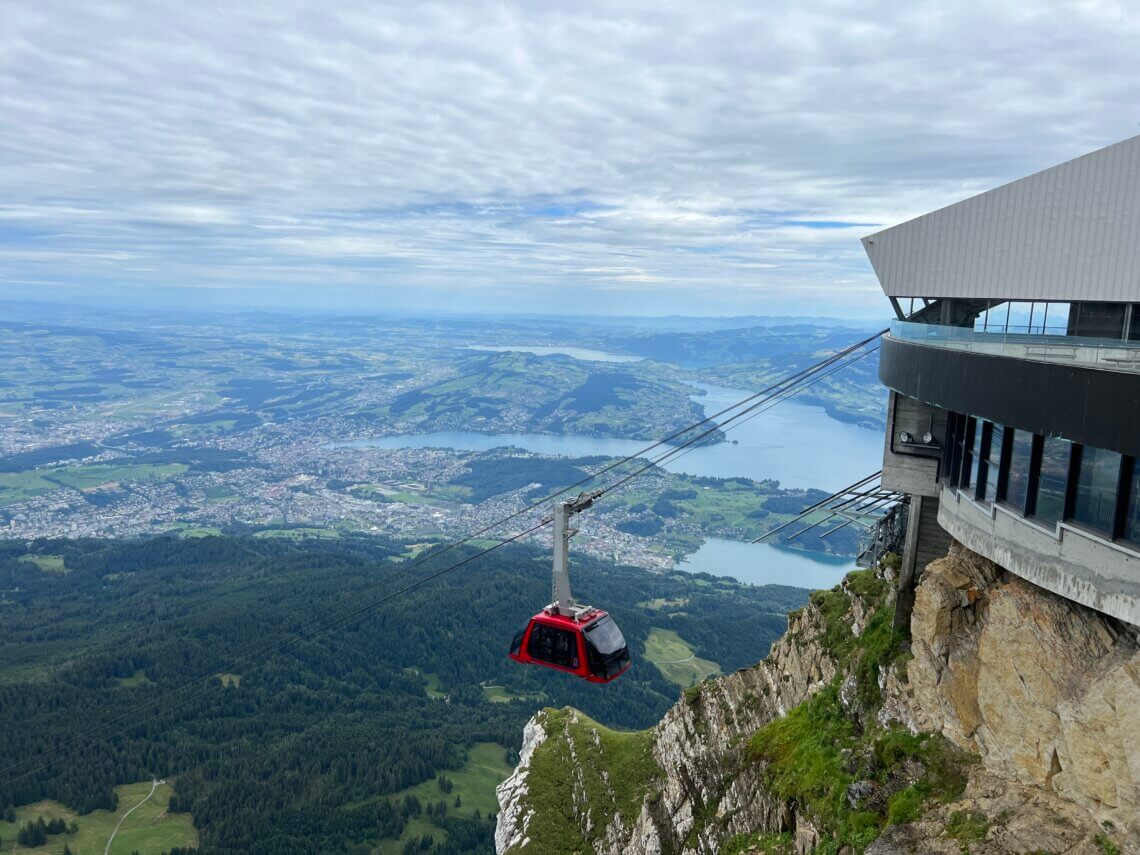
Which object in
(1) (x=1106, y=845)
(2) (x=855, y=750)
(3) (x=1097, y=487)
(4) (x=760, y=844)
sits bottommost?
(4) (x=760, y=844)

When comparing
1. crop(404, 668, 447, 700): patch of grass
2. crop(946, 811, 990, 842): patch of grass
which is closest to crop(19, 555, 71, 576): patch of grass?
crop(404, 668, 447, 700): patch of grass

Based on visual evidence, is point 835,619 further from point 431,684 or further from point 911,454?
point 431,684

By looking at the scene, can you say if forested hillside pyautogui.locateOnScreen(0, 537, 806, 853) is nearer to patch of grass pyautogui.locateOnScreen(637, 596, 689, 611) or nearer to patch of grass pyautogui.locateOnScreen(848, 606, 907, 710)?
patch of grass pyautogui.locateOnScreen(637, 596, 689, 611)

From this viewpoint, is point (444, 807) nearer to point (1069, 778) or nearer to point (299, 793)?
point (299, 793)

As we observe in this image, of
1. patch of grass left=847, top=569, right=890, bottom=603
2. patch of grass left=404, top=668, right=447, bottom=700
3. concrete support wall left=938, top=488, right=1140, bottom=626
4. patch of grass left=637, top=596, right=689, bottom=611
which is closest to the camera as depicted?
concrete support wall left=938, top=488, right=1140, bottom=626

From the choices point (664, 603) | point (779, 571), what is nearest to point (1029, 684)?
point (664, 603)

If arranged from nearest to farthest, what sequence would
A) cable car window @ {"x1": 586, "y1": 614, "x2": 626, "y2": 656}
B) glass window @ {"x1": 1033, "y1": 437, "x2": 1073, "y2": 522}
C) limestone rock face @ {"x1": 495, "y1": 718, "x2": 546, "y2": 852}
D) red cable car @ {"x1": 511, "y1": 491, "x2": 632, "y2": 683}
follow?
glass window @ {"x1": 1033, "y1": 437, "x2": 1073, "y2": 522} → red cable car @ {"x1": 511, "y1": 491, "x2": 632, "y2": 683} → cable car window @ {"x1": 586, "y1": 614, "x2": 626, "y2": 656} → limestone rock face @ {"x1": 495, "y1": 718, "x2": 546, "y2": 852}

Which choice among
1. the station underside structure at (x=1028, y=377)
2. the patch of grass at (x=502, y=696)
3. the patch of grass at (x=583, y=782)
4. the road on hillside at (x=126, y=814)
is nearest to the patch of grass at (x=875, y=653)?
the station underside structure at (x=1028, y=377)
